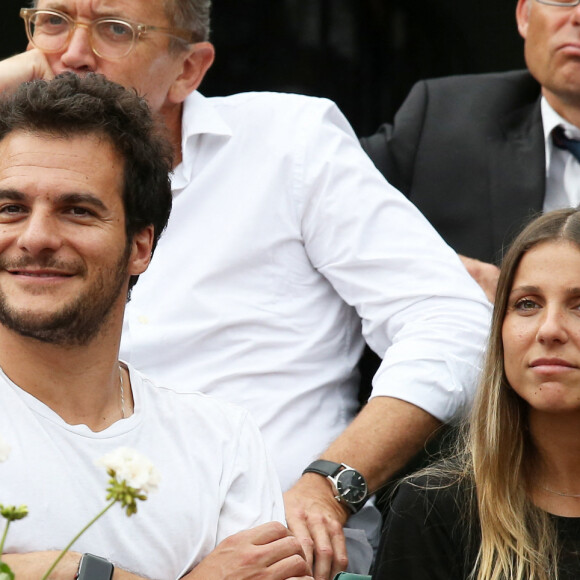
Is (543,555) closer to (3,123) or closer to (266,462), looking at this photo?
(266,462)

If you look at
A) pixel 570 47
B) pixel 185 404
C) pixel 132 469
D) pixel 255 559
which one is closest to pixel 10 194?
pixel 185 404

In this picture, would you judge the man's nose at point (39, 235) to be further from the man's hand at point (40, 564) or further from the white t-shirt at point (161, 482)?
Result: the man's hand at point (40, 564)

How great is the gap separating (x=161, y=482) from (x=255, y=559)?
25 centimetres

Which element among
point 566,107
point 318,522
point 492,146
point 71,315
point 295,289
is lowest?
point 318,522

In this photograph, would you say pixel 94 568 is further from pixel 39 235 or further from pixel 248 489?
pixel 39 235

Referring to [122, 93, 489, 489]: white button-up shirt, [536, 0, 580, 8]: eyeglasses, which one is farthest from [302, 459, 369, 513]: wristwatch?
[536, 0, 580, 8]: eyeglasses

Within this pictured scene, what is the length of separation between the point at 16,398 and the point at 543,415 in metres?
1.19

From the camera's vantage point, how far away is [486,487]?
2859mm

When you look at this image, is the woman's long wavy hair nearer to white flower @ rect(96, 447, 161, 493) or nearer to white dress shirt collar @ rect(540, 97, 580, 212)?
white dress shirt collar @ rect(540, 97, 580, 212)

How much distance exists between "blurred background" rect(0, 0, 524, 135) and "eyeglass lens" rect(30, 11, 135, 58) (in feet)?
6.32

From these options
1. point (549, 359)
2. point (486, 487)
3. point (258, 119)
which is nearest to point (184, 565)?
point (486, 487)

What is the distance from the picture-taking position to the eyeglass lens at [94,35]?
11.6 ft

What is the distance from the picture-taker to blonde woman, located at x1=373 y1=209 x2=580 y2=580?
2785mm

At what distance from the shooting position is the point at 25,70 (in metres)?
3.52
